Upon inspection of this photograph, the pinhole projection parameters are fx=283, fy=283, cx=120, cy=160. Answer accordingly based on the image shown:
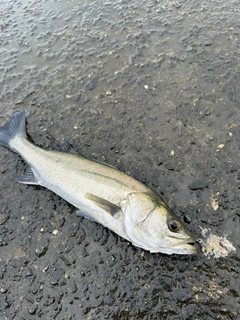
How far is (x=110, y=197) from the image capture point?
3193mm

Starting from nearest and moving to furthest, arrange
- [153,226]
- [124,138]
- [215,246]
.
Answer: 1. [153,226]
2. [215,246]
3. [124,138]

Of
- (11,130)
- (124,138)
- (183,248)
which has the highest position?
(11,130)

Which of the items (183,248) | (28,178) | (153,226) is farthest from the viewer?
(28,178)

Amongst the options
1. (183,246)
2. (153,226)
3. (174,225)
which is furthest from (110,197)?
(183,246)

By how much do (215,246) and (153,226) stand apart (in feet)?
2.48

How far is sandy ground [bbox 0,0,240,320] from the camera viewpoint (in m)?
3.02

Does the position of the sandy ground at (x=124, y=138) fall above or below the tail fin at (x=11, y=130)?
below

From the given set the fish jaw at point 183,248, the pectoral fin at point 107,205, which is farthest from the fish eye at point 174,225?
the pectoral fin at point 107,205

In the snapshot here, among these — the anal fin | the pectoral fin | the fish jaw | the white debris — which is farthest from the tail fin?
the white debris

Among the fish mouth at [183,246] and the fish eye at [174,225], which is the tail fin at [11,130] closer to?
the fish eye at [174,225]

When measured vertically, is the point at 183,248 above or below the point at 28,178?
below

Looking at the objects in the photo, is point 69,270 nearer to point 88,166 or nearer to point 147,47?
point 88,166

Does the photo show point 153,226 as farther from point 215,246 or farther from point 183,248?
point 215,246

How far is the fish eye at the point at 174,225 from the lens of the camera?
9.53 ft
